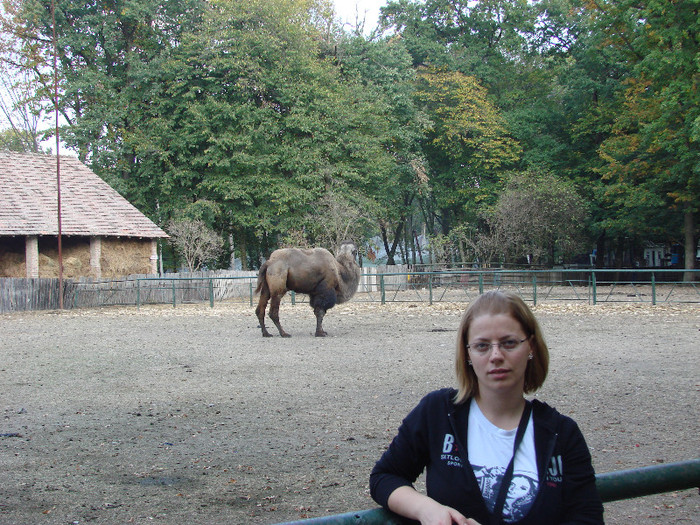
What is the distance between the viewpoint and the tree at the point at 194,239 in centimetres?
3328

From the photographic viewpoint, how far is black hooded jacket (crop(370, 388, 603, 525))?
2.07m

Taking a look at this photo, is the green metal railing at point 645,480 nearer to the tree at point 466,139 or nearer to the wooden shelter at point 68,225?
the wooden shelter at point 68,225

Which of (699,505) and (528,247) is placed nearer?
(699,505)

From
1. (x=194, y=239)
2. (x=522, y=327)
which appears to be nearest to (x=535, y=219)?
(x=194, y=239)

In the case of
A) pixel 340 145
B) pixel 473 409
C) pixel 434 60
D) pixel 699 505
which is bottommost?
pixel 699 505

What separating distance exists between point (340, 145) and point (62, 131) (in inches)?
556

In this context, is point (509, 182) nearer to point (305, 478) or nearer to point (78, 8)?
point (78, 8)

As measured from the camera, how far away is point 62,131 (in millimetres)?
35875

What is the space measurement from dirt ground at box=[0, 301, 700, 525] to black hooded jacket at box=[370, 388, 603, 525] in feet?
8.14

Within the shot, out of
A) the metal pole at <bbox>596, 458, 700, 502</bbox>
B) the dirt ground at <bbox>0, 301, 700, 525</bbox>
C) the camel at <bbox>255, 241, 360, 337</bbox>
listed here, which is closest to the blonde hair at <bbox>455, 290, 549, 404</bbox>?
the metal pole at <bbox>596, 458, 700, 502</bbox>

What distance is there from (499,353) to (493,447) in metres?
0.29

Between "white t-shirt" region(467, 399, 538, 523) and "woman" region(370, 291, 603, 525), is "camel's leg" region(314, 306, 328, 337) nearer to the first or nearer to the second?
"woman" region(370, 291, 603, 525)

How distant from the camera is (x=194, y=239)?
111 feet

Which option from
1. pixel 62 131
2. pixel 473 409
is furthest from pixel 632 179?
pixel 473 409
